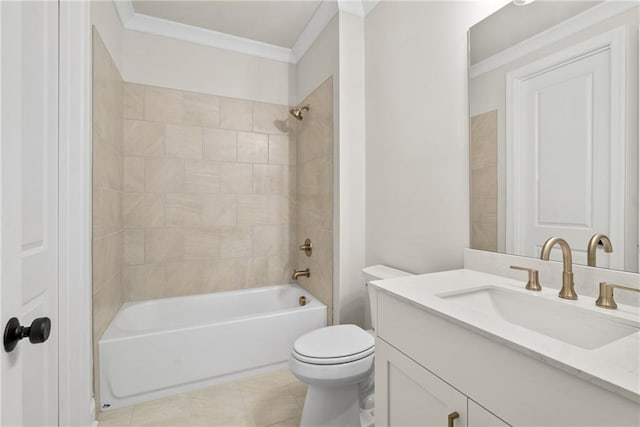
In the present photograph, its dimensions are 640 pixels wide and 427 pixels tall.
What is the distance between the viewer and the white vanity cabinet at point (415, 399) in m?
0.74

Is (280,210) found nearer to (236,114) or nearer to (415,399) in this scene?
(236,114)

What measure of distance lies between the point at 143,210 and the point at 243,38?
164 centimetres

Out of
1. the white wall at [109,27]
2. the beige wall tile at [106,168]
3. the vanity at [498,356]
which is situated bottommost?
the vanity at [498,356]

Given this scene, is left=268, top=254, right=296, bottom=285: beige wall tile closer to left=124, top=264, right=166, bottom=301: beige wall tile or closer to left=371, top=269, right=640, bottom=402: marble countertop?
left=124, top=264, right=166, bottom=301: beige wall tile

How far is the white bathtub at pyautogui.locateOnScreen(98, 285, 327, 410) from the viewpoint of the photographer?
1700 mm

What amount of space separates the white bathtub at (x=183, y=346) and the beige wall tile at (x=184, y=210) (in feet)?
2.01

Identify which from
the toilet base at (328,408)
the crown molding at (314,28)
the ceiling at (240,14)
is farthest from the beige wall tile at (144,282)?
the crown molding at (314,28)

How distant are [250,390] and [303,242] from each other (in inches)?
47.7

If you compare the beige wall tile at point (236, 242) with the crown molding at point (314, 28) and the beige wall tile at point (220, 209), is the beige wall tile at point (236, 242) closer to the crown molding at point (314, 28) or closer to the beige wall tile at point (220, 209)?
the beige wall tile at point (220, 209)

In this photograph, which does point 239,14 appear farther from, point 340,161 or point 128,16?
point 340,161

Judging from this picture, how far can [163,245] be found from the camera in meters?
2.37

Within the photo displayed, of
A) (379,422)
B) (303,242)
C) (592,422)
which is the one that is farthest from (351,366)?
(303,242)

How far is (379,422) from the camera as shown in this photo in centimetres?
107

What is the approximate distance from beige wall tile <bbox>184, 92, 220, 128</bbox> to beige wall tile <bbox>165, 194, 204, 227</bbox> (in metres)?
0.61
